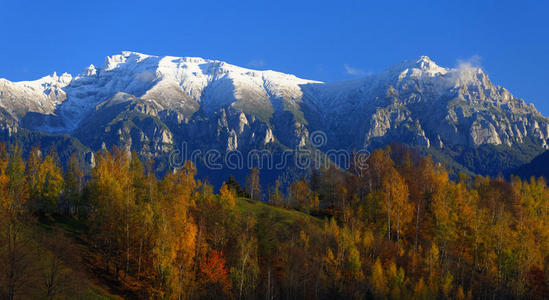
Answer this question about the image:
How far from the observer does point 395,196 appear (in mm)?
104250

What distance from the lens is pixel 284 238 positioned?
96.0 m

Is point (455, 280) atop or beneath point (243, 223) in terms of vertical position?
beneath

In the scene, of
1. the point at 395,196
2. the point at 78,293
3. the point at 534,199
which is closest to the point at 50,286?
the point at 78,293

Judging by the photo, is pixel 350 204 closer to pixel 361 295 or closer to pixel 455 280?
pixel 455 280

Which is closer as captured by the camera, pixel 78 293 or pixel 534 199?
pixel 78 293

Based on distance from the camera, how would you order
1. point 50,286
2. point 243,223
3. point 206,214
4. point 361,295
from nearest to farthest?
point 50,286, point 361,295, point 206,214, point 243,223

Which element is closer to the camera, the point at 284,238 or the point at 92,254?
the point at 92,254

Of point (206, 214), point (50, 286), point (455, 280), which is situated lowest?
point (455, 280)

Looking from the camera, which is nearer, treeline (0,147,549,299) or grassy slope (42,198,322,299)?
grassy slope (42,198,322,299)

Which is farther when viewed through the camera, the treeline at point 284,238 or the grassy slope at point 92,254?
the treeline at point 284,238

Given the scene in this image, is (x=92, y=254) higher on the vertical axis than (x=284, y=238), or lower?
lower

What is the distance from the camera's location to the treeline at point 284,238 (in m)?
75.9

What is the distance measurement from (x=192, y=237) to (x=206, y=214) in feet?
49.6

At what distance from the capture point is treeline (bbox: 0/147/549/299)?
75938 millimetres
